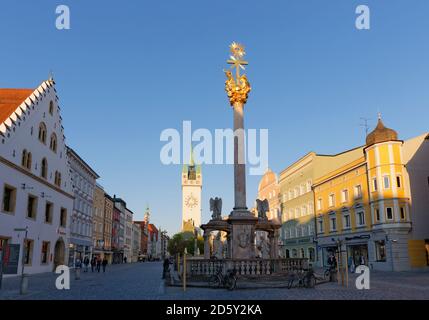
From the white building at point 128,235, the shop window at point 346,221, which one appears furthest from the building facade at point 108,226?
the shop window at point 346,221

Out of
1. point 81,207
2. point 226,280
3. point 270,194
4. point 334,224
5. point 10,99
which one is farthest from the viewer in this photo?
point 270,194

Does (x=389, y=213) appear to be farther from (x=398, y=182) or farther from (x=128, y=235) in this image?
(x=128, y=235)

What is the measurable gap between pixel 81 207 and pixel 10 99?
22.8 metres

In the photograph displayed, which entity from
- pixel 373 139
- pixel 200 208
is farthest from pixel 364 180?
pixel 200 208

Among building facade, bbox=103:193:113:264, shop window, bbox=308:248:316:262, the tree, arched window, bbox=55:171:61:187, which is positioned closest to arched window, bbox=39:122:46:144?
arched window, bbox=55:171:61:187

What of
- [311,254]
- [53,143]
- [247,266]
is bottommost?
[247,266]

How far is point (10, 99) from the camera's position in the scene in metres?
35.1

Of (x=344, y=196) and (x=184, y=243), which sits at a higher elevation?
(x=344, y=196)

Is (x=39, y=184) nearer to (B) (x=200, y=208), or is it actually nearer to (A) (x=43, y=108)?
(A) (x=43, y=108)

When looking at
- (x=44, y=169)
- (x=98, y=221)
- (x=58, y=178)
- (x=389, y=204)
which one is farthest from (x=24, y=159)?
(x=98, y=221)

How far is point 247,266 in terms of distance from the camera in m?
21.8

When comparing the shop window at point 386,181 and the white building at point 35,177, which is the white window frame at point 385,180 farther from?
the white building at point 35,177

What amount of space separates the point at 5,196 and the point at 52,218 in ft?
31.7

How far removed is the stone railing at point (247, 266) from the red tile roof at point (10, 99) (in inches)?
755
